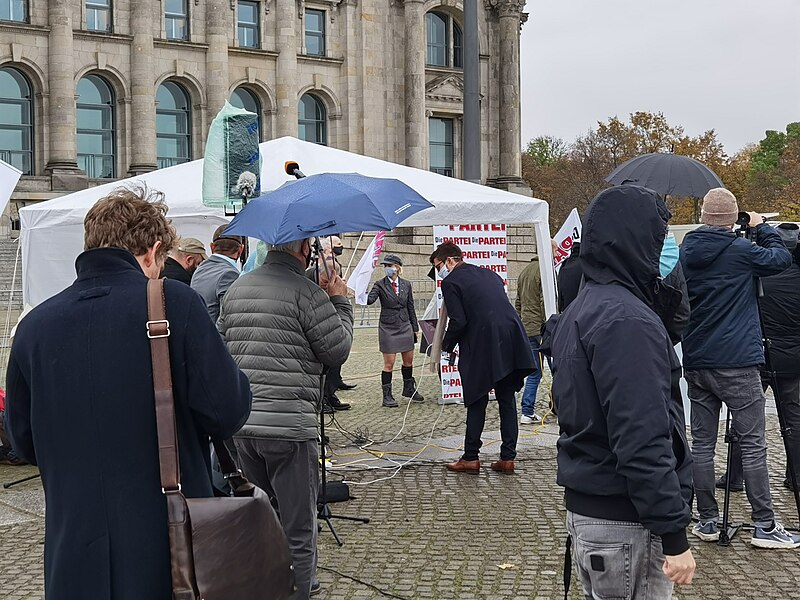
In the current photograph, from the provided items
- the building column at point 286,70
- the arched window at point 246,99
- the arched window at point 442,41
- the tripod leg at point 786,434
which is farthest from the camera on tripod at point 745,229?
the arched window at point 442,41

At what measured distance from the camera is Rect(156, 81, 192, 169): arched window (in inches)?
1641

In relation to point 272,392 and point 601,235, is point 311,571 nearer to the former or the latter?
point 272,392

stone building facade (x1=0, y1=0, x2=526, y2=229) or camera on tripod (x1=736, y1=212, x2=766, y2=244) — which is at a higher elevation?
stone building facade (x1=0, y1=0, x2=526, y2=229)

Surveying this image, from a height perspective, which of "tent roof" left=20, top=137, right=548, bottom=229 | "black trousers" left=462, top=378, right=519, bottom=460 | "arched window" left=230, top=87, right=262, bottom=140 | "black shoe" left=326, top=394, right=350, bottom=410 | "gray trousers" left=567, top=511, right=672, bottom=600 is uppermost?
"arched window" left=230, top=87, right=262, bottom=140

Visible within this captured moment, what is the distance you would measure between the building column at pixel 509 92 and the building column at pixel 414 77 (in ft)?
17.7

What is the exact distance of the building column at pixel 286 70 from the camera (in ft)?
142

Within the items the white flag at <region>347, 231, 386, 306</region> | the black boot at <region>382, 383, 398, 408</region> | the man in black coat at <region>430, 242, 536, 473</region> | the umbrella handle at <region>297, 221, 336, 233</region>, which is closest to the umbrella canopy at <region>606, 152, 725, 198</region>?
the man in black coat at <region>430, 242, 536, 473</region>

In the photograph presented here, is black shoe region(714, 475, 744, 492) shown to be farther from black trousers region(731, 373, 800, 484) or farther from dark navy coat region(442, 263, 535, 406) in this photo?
dark navy coat region(442, 263, 535, 406)

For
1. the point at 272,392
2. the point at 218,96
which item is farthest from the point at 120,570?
the point at 218,96

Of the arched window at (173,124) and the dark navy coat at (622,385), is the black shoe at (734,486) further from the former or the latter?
the arched window at (173,124)

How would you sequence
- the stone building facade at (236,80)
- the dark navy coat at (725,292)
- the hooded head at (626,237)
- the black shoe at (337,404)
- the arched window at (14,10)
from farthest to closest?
1. the stone building facade at (236,80)
2. the arched window at (14,10)
3. the black shoe at (337,404)
4. the dark navy coat at (725,292)
5. the hooded head at (626,237)

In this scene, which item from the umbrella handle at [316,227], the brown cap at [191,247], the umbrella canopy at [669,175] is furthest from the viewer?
the brown cap at [191,247]

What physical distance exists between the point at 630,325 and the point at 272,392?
8.67 feet

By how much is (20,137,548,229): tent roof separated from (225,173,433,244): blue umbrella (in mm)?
2818
